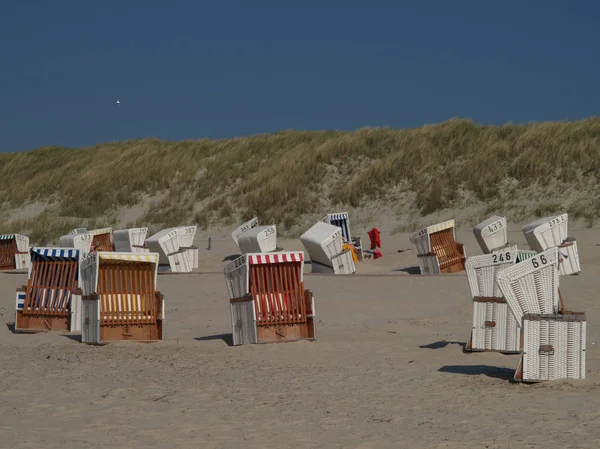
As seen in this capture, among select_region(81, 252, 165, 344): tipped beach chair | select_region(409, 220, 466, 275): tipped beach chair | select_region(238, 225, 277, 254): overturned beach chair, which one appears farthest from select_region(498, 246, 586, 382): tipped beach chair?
select_region(238, 225, 277, 254): overturned beach chair

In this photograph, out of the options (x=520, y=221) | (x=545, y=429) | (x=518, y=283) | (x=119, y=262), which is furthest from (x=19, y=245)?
(x=545, y=429)

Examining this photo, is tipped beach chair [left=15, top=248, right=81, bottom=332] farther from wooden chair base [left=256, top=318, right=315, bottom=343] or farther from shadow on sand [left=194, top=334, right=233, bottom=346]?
wooden chair base [left=256, top=318, right=315, bottom=343]

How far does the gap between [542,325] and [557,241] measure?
10.8 metres

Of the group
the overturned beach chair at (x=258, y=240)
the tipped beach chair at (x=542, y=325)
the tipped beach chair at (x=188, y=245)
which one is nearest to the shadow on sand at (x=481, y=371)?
the tipped beach chair at (x=542, y=325)

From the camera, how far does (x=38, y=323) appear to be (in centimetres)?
1523

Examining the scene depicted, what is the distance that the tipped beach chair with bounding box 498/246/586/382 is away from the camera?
9.05 meters

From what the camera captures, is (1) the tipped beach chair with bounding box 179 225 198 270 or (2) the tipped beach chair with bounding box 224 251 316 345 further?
(1) the tipped beach chair with bounding box 179 225 198 270

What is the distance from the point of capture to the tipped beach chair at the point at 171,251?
2438 cm

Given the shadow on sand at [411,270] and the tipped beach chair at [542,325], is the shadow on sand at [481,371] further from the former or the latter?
the shadow on sand at [411,270]

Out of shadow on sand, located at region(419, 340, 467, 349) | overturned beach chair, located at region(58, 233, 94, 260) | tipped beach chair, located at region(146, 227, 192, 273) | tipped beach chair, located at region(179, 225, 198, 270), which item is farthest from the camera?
overturned beach chair, located at region(58, 233, 94, 260)

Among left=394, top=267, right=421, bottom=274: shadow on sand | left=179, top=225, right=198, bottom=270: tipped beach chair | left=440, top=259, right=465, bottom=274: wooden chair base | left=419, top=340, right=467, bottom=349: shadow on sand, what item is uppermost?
left=179, top=225, right=198, bottom=270: tipped beach chair

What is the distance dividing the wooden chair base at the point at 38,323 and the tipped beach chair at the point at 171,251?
910cm

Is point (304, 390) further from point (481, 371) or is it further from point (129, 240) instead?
point (129, 240)

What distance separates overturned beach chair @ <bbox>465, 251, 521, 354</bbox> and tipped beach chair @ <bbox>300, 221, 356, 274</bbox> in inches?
392
